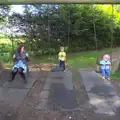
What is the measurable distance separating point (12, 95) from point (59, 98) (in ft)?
3.91

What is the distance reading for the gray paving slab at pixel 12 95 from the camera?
6785mm

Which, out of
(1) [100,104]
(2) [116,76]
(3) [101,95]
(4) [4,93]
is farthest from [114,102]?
(2) [116,76]

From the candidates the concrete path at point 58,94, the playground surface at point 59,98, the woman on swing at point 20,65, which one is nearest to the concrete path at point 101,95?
the playground surface at point 59,98

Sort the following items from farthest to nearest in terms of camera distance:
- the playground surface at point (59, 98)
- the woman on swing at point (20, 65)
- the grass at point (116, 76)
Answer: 1. the grass at point (116, 76)
2. the woman on swing at point (20, 65)
3. the playground surface at point (59, 98)

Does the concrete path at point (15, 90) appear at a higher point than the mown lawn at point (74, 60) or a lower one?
lower

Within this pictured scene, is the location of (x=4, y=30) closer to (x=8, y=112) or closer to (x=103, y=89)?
(x=103, y=89)

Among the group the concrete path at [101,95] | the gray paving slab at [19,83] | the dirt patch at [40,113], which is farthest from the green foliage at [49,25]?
the dirt patch at [40,113]

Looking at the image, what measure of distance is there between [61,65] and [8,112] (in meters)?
5.06

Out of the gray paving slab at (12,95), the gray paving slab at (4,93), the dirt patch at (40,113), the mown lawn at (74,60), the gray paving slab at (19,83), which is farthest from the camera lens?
the mown lawn at (74,60)

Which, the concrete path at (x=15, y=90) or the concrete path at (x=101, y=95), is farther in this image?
the concrete path at (x=15, y=90)

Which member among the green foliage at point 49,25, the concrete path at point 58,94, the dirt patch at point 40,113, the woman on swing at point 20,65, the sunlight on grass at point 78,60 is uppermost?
the green foliage at point 49,25

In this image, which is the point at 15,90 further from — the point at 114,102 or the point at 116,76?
the point at 116,76

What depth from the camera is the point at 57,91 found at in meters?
7.88

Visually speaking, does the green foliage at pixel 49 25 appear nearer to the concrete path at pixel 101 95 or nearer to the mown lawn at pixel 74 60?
the mown lawn at pixel 74 60
